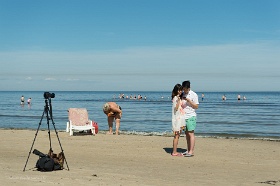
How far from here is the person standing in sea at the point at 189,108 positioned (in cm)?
1042

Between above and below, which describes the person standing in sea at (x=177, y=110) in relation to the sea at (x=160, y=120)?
above

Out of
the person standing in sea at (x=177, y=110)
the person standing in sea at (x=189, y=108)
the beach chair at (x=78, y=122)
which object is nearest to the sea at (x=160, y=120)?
the beach chair at (x=78, y=122)

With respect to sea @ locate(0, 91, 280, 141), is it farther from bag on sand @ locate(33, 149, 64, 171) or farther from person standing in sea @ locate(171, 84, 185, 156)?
person standing in sea @ locate(171, 84, 185, 156)

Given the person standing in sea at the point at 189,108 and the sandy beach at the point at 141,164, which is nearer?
the sandy beach at the point at 141,164

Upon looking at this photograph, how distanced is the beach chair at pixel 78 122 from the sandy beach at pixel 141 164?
155 cm

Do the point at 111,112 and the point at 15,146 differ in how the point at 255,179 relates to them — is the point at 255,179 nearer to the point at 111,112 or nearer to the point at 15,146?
the point at 15,146

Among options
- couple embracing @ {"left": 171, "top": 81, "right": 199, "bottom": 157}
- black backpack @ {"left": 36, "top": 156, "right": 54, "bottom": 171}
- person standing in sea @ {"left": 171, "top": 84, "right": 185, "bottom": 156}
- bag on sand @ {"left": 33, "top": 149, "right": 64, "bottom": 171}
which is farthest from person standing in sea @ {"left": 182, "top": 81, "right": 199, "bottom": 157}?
black backpack @ {"left": 36, "top": 156, "right": 54, "bottom": 171}

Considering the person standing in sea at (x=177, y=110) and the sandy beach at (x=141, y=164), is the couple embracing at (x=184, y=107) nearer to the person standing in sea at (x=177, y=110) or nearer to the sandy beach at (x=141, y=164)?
the person standing in sea at (x=177, y=110)

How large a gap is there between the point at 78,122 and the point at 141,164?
7.67m

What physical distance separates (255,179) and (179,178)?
1366mm

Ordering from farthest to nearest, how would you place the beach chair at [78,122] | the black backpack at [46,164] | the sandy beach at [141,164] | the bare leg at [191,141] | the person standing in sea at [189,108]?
the beach chair at [78,122], the bare leg at [191,141], the person standing in sea at [189,108], the black backpack at [46,164], the sandy beach at [141,164]

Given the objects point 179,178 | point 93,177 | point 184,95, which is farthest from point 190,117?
point 93,177

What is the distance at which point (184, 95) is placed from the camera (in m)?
10.6

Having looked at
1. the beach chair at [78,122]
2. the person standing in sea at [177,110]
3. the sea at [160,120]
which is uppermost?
the person standing in sea at [177,110]
